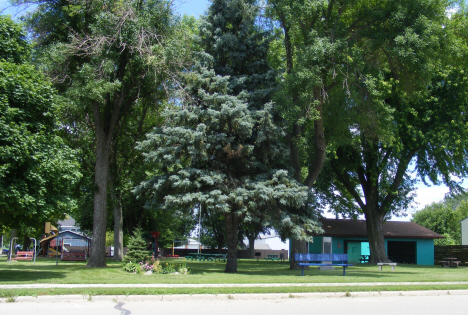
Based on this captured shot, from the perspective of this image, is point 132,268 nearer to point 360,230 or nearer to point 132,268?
point 132,268

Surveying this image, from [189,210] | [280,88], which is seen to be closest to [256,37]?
[280,88]

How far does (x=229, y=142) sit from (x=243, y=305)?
10006 mm

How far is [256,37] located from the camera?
21.9 metres

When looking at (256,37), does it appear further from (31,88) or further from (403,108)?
(403,108)

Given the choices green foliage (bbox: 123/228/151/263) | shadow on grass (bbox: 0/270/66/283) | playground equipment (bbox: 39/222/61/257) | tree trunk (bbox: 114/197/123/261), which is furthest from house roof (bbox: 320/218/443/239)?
shadow on grass (bbox: 0/270/66/283)

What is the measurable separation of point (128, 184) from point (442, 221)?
2484 inches

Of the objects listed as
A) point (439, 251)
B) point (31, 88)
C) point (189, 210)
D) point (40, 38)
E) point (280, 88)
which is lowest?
point (439, 251)

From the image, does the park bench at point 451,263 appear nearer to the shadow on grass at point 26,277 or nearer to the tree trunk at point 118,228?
the tree trunk at point 118,228

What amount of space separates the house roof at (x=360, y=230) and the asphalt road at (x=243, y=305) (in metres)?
26.6

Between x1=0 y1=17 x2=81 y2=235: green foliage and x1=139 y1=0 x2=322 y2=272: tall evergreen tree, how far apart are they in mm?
4738

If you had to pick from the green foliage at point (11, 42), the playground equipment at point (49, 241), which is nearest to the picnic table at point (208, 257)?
the playground equipment at point (49, 241)

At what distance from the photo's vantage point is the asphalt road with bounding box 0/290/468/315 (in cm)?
898

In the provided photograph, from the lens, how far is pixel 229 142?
19.1 metres

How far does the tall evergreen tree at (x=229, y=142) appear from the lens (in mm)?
18484
